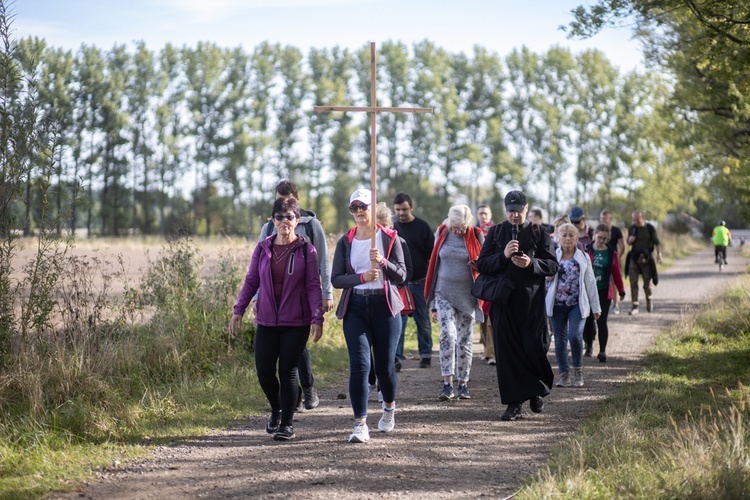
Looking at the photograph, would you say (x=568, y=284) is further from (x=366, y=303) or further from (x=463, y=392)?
(x=366, y=303)

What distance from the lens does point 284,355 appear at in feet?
23.5

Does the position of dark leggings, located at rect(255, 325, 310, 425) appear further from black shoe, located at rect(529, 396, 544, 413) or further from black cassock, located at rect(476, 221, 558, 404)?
black shoe, located at rect(529, 396, 544, 413)

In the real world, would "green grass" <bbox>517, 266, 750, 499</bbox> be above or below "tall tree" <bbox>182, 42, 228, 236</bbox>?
below

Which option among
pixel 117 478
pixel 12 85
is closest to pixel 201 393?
pixel 117 478

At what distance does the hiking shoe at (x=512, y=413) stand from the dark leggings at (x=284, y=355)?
1.94 meters

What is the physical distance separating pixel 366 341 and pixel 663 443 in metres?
2.47

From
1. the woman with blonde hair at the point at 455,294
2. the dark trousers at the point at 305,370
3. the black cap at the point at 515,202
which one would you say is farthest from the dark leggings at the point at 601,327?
the dark trousers at the point at 305,370

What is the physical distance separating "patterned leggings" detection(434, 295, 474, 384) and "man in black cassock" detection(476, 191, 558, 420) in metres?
0.82

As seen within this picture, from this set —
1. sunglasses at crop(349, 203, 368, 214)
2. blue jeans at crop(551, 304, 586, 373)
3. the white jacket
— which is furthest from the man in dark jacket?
sunglasses at crop(349, 203, 368, 214)

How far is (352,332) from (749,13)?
19.5 feet

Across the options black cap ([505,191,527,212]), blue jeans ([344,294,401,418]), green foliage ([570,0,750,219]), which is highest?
green foliage ([570,0,750,219])

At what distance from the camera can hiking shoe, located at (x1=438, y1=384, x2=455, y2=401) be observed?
891cm

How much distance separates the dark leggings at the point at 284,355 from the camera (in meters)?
7.16

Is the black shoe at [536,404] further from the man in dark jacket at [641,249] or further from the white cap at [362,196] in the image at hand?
the man in dark jacket at [641,249]
